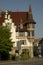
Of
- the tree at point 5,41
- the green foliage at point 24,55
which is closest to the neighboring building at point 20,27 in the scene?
the green foliage at point 24,55

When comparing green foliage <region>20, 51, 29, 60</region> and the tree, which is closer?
the tree

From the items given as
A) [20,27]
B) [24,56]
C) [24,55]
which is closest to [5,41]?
[24,56]

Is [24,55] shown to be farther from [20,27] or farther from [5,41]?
[20,27]

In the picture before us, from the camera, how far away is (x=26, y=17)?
9438cm

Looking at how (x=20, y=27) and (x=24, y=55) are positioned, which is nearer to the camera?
(x=24, y=55)

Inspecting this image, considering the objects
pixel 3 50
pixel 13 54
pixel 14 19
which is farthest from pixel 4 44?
pixel 14 19

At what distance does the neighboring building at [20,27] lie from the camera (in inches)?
3440

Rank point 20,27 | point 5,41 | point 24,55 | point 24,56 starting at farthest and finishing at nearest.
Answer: point 20,27, point 24,55, point 24,56, point 5,41

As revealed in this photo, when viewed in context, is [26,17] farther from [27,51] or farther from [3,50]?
[3,50]

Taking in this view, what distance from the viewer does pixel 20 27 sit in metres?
91.7

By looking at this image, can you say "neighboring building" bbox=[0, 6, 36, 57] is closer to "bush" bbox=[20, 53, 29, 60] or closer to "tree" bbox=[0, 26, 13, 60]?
"bush" bbox=[20, 53, 29, 60]

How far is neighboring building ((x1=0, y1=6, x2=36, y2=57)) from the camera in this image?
87.4 metres

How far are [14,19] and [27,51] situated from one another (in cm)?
1126

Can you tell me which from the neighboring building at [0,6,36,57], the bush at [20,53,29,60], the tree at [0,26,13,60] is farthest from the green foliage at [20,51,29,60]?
the tree at [0,26,13,60]
